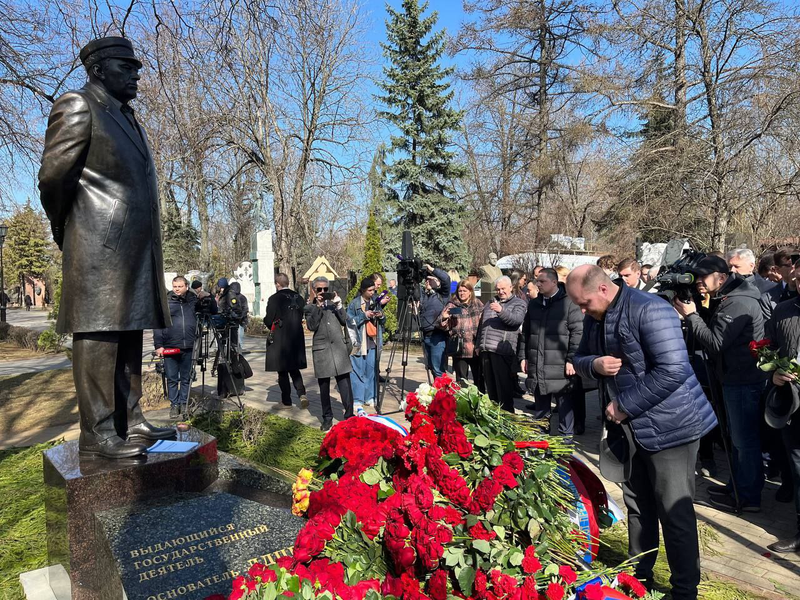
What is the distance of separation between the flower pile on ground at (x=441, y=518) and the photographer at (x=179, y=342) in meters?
5.33

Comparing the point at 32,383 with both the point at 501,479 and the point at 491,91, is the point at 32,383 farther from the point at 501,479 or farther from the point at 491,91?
the point at 491,91

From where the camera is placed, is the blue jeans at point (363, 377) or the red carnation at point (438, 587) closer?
the red carnation at point (438, 587)

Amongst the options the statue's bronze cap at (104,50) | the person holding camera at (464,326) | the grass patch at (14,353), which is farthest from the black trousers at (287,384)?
the grass patch at (14,353)

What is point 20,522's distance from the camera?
168 inches

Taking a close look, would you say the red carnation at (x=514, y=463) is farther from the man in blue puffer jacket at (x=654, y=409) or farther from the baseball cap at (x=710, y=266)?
the baseball cap at (x=710, y=266)

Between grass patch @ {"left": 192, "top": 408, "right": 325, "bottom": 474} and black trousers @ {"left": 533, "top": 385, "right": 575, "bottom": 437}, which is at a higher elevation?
black trousers @ {"left": 533, "top": 385, "right": 575, "bottom": 437}

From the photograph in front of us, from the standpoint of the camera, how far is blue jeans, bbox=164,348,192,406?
770 centimetres

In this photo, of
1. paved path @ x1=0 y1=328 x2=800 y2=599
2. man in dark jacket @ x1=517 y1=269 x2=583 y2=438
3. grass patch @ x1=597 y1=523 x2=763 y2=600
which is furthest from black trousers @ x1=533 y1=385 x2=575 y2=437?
grass patch @ x1=597 y1=523 x2=763 y2=600

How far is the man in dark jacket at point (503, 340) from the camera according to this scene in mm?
6797

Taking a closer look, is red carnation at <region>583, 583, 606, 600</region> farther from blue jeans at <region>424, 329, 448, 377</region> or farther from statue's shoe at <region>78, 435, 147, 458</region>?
blue jeans at <region>424, 329, 448, 377</region>

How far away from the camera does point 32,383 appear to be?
10797mm

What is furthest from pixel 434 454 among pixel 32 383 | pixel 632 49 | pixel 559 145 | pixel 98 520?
pixel 559 145

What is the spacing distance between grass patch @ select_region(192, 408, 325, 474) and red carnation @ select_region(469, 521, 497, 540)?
341cm

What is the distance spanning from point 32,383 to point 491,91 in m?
19.7
